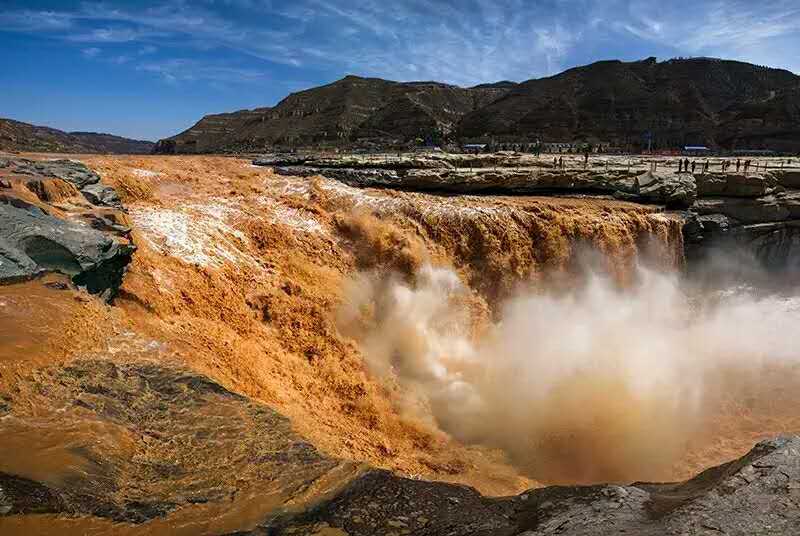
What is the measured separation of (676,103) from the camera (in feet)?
200

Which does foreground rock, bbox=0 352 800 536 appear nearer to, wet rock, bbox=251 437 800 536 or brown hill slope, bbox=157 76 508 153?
wet rock, bbox=251 437 800 536

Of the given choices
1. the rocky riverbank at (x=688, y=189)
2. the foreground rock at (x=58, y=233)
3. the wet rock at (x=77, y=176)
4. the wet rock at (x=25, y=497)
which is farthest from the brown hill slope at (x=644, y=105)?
the wet rock at (x=25, y=497)

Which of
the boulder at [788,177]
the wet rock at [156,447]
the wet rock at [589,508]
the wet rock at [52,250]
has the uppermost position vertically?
the boulder at [788,177]

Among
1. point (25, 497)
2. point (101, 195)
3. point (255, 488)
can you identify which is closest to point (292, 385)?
point (255, 488)

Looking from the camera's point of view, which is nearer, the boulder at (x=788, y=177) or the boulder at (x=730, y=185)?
the boulder at (x=730, y=185)

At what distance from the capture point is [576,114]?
65125 mm

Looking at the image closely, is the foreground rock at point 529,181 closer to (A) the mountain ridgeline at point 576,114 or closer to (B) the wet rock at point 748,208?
(B) the wet rock at point 748,208

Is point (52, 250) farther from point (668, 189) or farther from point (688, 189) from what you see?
point (688, 189)

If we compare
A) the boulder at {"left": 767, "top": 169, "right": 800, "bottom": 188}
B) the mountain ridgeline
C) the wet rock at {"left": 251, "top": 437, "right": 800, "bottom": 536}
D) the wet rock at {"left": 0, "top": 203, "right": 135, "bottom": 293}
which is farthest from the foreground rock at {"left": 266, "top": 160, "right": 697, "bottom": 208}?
the mountain ridgeline

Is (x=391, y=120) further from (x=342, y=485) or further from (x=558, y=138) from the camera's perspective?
(x=342, y=485)

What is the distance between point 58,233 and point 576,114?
65.5m

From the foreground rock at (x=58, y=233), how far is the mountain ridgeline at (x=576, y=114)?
132 ft

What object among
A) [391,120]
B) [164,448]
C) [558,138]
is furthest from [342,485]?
[391,120]

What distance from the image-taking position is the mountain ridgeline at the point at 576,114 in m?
53.6
